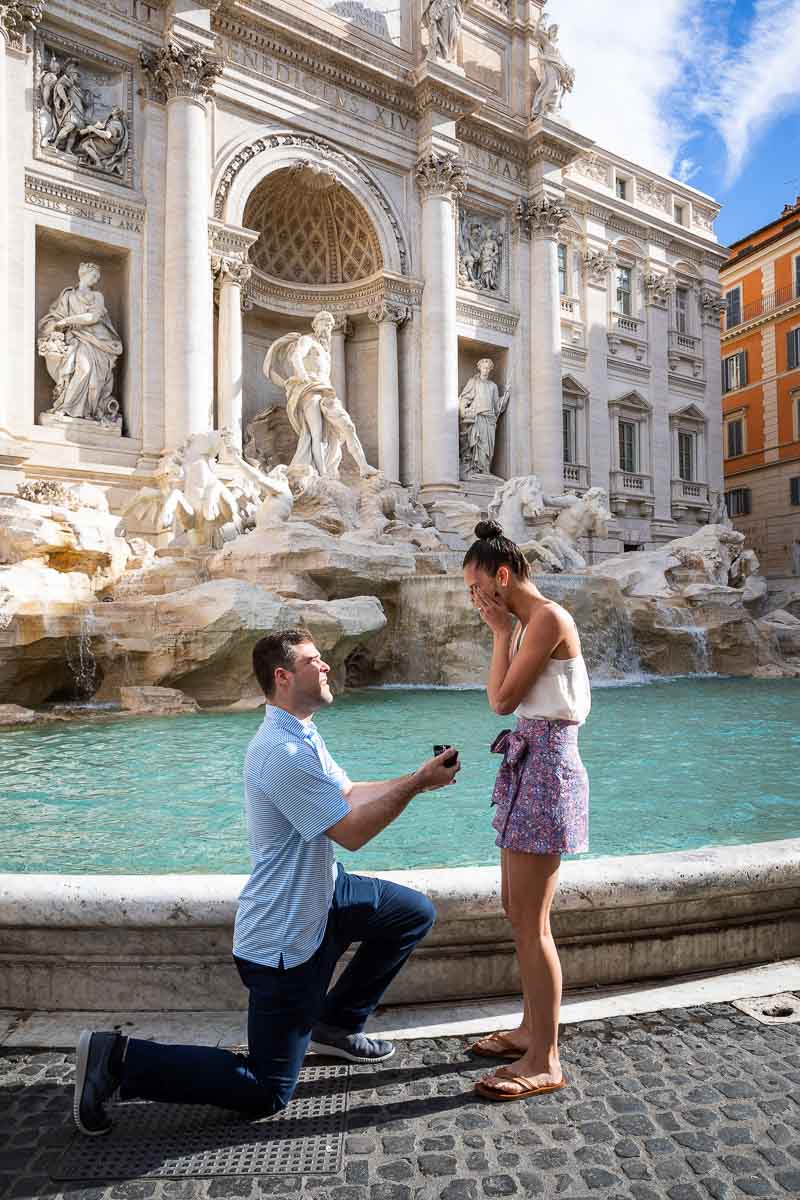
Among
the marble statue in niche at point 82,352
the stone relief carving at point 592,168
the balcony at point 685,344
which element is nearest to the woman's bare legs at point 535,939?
the marble statue in niche at point 82,352

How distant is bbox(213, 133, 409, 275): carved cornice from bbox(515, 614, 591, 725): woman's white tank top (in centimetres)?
1720

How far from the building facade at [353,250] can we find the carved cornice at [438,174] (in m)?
0.07

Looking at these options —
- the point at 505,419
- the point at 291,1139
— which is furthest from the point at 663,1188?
the point at 505,419

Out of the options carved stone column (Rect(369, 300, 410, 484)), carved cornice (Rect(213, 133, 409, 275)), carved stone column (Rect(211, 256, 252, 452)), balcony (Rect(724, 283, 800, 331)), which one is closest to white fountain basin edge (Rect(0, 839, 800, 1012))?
carved stone column (Rect(211, 256, 252, 452))

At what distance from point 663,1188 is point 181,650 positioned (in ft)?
26.0

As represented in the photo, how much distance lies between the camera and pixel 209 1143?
6.21 feet

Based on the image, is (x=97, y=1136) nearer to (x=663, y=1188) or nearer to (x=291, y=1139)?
(x=291, y=1139)

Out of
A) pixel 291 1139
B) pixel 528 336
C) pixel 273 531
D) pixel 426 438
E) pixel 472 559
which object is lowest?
pixel 291 1139

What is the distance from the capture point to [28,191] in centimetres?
1508

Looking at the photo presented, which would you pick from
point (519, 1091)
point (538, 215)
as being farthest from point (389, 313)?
point (519, 1091)

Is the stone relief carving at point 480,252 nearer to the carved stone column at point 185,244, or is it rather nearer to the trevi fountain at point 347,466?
the trevi fountain at point 347,466

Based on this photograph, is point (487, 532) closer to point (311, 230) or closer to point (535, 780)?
point (535, 780)

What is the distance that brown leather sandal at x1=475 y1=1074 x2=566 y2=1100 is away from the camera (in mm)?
2020

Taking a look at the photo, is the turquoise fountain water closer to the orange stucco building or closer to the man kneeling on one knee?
the man kneeling on one knee
